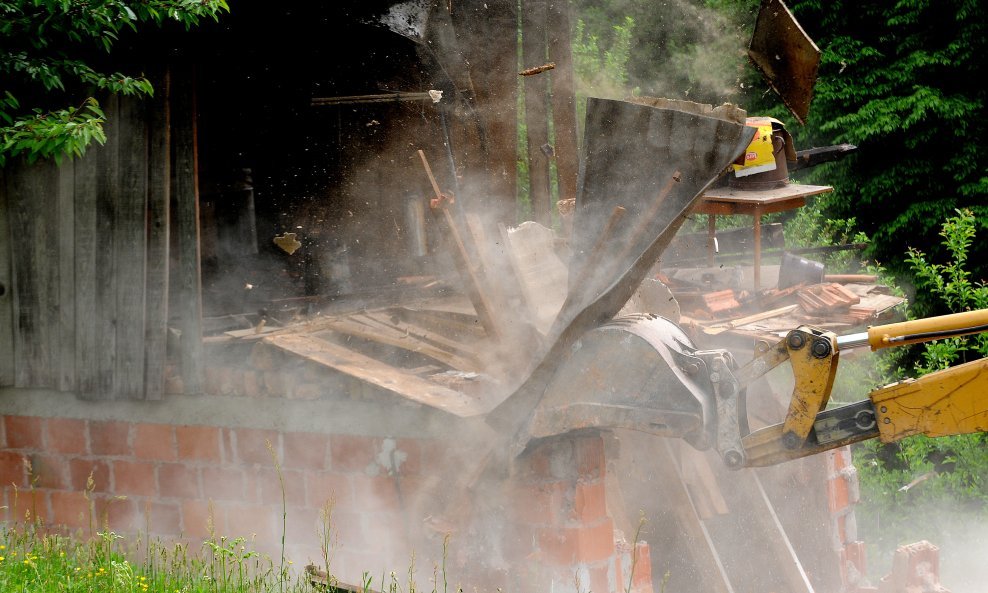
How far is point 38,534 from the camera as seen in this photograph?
16.3ft

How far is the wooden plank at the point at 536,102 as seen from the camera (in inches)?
248

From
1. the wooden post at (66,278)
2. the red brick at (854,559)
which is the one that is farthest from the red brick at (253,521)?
the red brick at (854,559)

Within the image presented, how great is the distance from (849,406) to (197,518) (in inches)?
126

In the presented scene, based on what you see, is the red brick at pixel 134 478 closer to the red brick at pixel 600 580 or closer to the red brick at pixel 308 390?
the red brick at pixel 308 390

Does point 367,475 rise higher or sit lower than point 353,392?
lower

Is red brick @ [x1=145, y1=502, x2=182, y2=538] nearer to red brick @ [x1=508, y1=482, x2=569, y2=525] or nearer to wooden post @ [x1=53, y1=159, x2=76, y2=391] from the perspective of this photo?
wooden post @ [x1=53, y1=159, x2=76, y2=391]

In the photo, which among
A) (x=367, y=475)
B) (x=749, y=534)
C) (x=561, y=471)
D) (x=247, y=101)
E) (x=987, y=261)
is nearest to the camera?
(x=561, y=471)

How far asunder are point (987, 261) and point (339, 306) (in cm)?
959

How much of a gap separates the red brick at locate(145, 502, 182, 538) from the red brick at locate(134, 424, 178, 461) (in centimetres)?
24

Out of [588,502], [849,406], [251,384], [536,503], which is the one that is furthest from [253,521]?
[849,406]

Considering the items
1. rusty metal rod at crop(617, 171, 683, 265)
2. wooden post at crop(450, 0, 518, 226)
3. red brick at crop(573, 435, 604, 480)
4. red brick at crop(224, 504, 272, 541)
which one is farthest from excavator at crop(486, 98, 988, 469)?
wooden post at crop(450, 0, 518, 226)

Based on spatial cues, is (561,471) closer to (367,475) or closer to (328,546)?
(367,475)

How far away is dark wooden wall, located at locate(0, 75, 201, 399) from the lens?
4.72m

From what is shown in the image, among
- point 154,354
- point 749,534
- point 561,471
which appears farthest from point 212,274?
point 749,534
